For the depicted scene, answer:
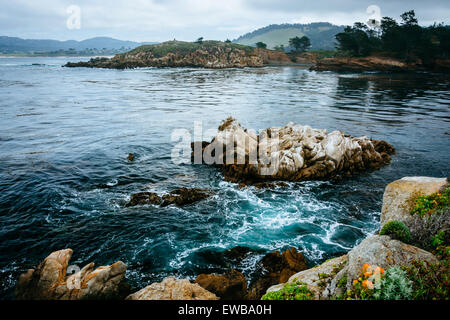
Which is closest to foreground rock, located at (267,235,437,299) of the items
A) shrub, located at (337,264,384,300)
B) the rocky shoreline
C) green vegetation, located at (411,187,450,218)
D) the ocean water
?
the rocky shoreline

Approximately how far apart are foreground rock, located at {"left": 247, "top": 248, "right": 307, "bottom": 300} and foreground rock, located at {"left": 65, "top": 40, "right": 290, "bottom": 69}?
492 feet

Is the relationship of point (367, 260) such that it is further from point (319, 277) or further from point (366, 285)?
point (319, 277)

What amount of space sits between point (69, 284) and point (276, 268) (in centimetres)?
804

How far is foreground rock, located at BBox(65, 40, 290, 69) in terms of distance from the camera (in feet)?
511

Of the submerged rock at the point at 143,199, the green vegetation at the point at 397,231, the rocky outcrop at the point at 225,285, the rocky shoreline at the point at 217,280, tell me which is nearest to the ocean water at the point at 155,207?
the submerged rock at the point at 143,199

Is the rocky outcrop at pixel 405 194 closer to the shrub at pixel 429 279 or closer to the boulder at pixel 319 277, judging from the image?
the boulder at pixel 319 277

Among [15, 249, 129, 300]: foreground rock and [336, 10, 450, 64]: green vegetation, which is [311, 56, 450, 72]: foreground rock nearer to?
[336, 10, 450, 64]: green vegetation

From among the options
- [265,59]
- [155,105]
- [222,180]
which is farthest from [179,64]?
[222,180]

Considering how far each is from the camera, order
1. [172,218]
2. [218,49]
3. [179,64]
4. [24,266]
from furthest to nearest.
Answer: [218,49] → [179,64] → [172,218] → [24,266]

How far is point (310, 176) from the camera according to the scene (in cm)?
2009

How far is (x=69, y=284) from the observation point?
843 centimetres
